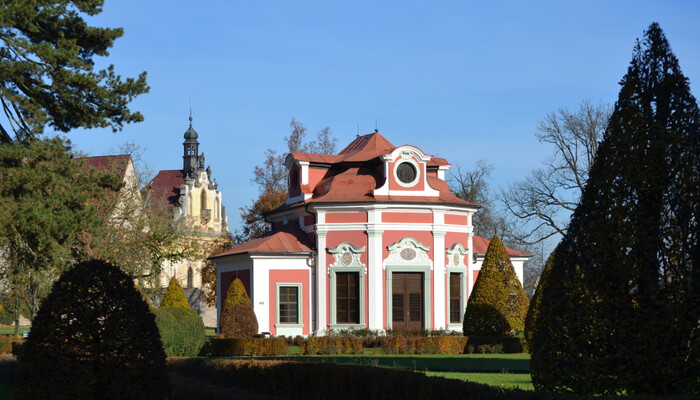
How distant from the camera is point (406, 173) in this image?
36656mm

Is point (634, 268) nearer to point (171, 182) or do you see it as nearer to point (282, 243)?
point (282, 243)

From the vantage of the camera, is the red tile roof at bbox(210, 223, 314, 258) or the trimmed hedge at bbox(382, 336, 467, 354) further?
the red tile roof at bbox(210, 223, 314, 258)

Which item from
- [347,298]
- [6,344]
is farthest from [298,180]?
[6,344]

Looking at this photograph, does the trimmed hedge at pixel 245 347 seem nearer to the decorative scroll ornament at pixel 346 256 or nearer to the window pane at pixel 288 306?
the window pane at pixel 288 306

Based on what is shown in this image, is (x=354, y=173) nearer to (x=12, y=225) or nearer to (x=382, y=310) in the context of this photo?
(x=382, y=310)

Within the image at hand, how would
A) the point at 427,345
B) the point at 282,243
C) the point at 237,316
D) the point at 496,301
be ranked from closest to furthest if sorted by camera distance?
the point at 427,345
the point at 496,301
the point at 237,316
the point at 282,243

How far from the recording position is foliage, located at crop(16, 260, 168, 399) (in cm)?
1027

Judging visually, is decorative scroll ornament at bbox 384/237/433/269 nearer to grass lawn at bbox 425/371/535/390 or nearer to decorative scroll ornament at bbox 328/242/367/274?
decorative scroll ornament at bbox 328/242/367/274

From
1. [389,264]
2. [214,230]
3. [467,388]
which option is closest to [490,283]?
[389,264]

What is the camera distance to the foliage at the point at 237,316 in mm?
30422

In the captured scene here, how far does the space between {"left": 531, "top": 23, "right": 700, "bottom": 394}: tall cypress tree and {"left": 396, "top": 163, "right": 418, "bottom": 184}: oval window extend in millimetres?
25535

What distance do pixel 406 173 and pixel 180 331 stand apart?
13.7m

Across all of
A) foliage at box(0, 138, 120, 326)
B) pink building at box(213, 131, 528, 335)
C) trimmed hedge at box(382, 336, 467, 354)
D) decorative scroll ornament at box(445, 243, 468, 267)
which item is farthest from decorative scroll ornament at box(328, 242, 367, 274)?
foliage at box(0, 138, 120, 326)

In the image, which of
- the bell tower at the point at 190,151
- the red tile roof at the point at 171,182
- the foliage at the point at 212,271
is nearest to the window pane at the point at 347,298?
the foliage at the point at 212,271
